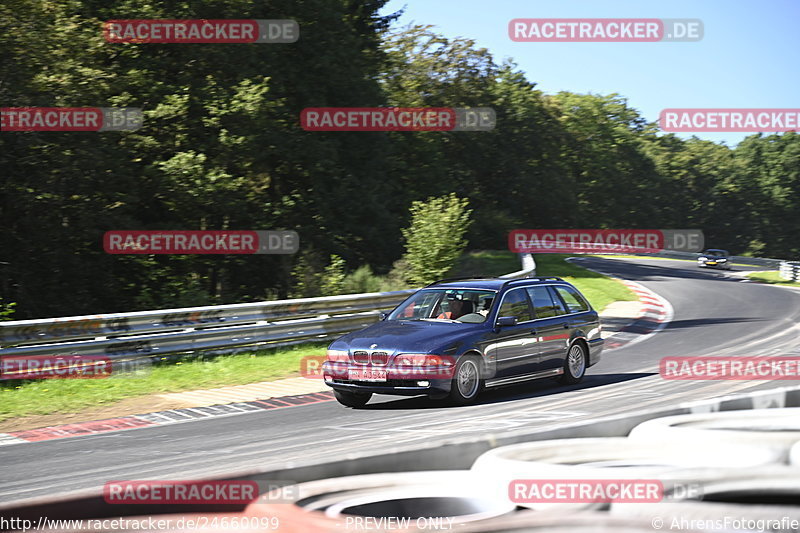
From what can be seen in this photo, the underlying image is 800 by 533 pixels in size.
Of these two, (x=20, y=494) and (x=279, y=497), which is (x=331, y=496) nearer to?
(x=279, y=497)

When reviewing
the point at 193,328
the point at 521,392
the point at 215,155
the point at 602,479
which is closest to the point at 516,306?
the point at 521,392

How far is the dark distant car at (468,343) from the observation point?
1062 centimetres

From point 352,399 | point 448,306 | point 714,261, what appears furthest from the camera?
point 714,261

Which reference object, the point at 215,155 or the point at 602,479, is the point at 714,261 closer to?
the point at 215,155

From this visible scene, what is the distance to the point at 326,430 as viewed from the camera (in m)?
9.52

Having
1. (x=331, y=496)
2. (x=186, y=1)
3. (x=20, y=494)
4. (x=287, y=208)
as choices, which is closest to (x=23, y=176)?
(x=186, y=1)

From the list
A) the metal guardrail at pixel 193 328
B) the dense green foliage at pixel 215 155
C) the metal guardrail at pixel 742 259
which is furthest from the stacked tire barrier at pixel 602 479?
the metal guardrail at pixel 742 259

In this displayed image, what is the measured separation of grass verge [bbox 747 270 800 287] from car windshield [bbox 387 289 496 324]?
30666 mm

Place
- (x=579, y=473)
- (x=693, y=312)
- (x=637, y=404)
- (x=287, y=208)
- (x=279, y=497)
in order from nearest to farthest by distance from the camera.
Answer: (x=279, y=497), (x=579, y=473), (x=637, y=404), (x=693, y=312), (x=287, y=208)

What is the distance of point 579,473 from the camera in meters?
4.05

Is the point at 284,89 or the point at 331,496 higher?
the point at 284,89

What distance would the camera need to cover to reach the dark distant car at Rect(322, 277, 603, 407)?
34.9ft

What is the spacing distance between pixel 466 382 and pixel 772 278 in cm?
3722

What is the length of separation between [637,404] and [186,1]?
21.8 meters
